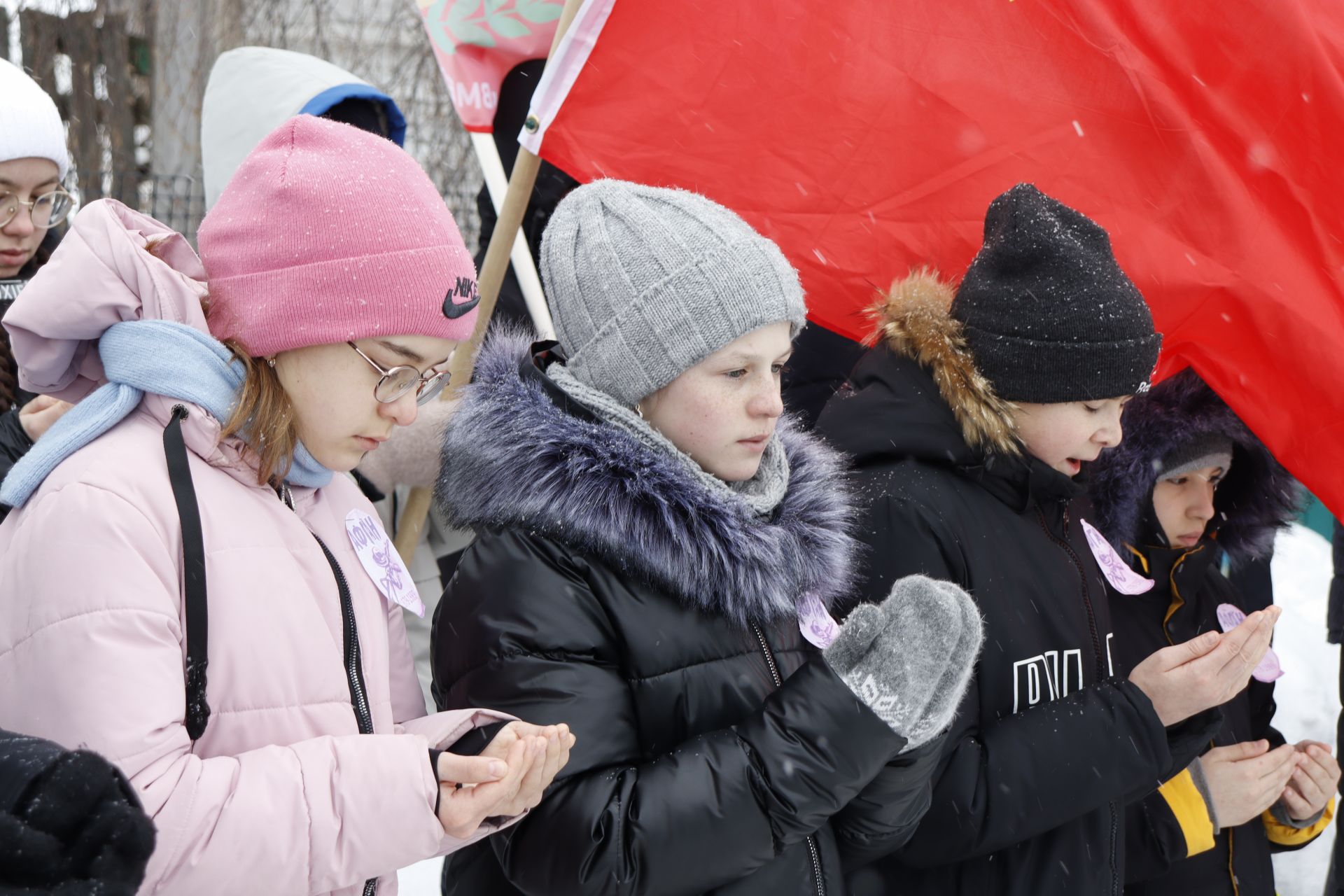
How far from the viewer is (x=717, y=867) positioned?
1730 mm

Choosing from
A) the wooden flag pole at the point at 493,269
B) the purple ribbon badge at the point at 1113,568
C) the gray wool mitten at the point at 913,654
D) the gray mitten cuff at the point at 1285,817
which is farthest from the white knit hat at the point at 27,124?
the gray mitten cuff at the point at 1285,817

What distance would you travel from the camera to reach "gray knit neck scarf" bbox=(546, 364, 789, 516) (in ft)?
6.48

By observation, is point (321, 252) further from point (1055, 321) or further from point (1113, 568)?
point (1113, 568)

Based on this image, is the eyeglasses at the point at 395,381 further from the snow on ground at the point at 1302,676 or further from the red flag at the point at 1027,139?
the snow on ground at the point at 1302,676

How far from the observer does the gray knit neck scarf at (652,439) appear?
6.48 ft

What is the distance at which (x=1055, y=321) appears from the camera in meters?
2.41

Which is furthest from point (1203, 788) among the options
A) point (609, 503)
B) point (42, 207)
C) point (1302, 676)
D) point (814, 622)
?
point (1302, 676)

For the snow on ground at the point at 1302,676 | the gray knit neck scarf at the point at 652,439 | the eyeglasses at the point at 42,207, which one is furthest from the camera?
the snow on ground at the point at 1302,676

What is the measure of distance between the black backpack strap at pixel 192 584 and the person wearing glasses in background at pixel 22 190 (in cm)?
127

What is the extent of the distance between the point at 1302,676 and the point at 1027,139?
3901 mm

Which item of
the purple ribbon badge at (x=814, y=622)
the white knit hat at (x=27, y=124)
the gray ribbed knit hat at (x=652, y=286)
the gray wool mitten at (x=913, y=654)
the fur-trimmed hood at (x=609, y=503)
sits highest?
the gray ribbed knit hat at (x=652, y=286)

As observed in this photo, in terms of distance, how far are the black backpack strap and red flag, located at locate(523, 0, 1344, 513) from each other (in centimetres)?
171

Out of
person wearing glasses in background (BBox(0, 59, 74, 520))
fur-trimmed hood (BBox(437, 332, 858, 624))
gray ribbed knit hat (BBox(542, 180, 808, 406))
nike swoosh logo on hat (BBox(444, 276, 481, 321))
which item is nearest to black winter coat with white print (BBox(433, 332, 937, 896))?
fur-trimmed hood (BBox(437, 332, 858, 624))

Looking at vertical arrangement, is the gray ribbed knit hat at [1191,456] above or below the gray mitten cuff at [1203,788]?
above
